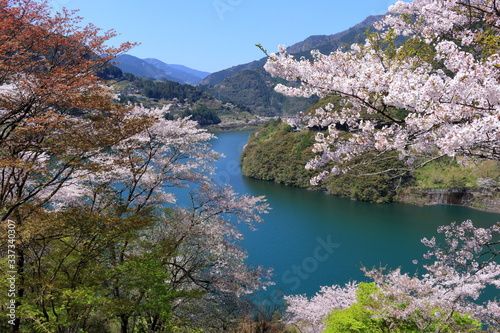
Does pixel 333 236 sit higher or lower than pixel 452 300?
lower

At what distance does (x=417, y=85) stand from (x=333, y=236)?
1629cm

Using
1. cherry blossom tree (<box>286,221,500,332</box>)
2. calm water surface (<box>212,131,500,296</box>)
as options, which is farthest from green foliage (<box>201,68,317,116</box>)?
cherry blossom tree (<box>286,221,500,332</box>)

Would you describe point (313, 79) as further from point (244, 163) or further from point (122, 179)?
point (244, 163)

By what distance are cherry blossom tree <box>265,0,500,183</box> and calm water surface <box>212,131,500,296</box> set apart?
7091mm

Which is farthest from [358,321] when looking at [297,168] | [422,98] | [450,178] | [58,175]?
[297,168]

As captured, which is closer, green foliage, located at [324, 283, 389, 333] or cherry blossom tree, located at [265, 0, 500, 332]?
cherry blossom tree, located at [265, 0, 500, 332]

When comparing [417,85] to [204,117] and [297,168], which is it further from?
[204,117]

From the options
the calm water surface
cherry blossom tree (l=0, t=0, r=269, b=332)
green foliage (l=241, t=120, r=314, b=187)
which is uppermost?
cherry blossom tree (l=0, t=0, r=269, b=332)

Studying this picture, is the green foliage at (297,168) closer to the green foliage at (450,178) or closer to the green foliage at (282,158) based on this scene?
the green foliage at (282,158)

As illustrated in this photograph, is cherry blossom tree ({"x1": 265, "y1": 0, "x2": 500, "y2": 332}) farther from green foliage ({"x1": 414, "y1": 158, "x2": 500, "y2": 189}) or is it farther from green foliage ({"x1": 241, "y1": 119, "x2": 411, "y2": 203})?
green foliage ({"x1": 414, "y1": 158, "x2": 500, "y2": 189})

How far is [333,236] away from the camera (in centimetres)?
1762

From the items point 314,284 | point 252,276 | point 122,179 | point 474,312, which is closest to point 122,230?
point 122,179

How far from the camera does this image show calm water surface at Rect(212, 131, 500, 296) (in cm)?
1338

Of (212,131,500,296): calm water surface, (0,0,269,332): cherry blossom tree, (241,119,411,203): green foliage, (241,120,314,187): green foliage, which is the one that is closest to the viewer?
(0,0,269,332): cherry blossom tree
